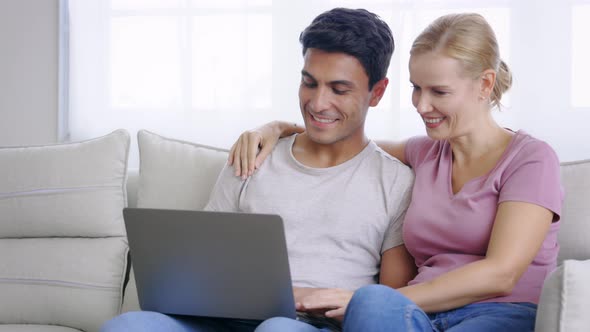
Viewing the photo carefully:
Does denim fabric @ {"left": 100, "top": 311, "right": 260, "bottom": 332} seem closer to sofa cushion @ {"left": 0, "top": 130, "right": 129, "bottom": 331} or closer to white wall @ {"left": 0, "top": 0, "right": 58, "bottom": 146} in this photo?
sofa cushion @ {"left": 0, "top": 130, "right": 129, "bottom": 331}

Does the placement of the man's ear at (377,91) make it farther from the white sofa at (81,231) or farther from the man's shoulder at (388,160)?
the white sofa at (81,231)

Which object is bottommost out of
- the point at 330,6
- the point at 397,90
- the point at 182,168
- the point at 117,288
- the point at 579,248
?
the point at 117,288

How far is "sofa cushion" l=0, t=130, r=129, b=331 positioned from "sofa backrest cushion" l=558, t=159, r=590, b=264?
3.78 ft

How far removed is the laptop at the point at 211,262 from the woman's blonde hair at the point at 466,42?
0.54 metres

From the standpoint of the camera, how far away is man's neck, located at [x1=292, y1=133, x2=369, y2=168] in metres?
1.77

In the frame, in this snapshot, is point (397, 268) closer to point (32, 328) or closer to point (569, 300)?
point (569, 300)

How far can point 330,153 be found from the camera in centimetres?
178

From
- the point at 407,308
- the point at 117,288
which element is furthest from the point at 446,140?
the point at 117,288

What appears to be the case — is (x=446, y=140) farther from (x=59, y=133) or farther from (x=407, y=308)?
(x=59, y=133)

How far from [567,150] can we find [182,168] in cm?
153

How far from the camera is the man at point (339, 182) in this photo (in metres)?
1.66

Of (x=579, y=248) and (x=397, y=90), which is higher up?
(x=397, y=90)

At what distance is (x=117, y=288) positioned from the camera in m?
1.98

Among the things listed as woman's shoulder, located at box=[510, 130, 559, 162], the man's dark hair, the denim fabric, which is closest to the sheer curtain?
the man's dark hair
